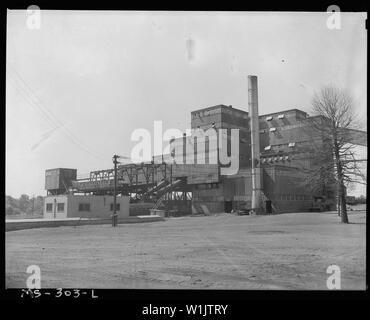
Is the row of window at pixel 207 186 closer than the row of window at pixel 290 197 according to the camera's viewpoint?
Yes

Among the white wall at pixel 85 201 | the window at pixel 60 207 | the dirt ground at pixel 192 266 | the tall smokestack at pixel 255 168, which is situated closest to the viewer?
the dirt ground at pixel 192 266

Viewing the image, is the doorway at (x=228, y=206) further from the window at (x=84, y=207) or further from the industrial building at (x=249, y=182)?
the window at (x=84, y=207)

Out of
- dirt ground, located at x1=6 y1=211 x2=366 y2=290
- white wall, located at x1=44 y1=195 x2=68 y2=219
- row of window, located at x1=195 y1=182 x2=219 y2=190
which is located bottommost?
dirt ground, located at x1=6 y1=211 x2=366 y2=290

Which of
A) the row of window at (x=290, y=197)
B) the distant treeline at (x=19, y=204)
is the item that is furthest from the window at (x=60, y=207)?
the row of window at (x=290, y=197)

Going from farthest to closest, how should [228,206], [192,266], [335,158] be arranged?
[228,206] → [335,158] → [192,266]

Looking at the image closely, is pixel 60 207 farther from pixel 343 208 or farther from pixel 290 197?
pixel 290 197

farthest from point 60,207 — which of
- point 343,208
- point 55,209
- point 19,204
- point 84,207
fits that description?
point 343,208

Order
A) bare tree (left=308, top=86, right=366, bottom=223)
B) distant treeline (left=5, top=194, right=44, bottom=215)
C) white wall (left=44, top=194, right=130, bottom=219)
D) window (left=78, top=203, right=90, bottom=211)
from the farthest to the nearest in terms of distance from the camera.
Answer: window (left=78, top=203, right=90, bottom=211), white wall (left=44, top=194, right=130, bottom=219), bare tree (left=308, top=86, right=366, bottom=223), distant treeline (left=5, top=194, right=44, bottom=215)

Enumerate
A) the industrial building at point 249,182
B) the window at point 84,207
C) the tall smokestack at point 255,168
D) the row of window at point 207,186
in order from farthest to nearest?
1. the tall smokestack at point 255,168
2. the industrial building at point 249,182
3. the row of window at point 207,186
4. the window at point 84,207

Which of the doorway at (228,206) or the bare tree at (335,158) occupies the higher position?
the bare tree at (335,158)

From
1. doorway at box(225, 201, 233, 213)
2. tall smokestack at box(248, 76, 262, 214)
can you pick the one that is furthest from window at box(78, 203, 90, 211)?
tall smokestack at box(248, 76, 262, 214)

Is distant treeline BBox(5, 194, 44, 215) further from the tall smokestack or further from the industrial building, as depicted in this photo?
the tall smokestack

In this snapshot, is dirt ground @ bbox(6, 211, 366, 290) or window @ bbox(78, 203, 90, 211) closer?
dirt ground @ bbox(6, 211, 366, 290)
